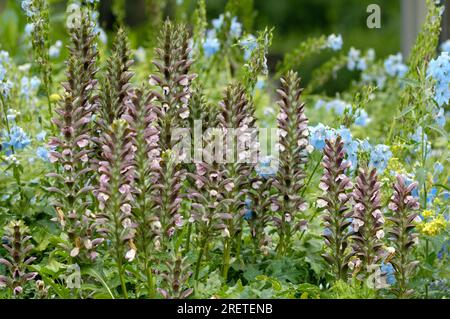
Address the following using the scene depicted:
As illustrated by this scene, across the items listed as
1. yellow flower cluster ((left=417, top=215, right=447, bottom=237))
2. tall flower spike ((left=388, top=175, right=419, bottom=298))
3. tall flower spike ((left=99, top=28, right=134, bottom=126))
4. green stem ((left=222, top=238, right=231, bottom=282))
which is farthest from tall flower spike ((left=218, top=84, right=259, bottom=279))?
yellow flower cluster ((left=417, top=215, right=447, bottom=237))

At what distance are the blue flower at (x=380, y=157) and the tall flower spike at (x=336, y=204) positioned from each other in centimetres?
49

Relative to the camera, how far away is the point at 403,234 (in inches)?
121

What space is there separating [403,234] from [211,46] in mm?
2412

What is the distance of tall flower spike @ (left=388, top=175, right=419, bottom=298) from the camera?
305 centimetres

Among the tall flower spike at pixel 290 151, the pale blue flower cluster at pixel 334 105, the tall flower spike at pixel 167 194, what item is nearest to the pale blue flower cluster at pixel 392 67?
the pale blue flower cluster at pixel 334 105

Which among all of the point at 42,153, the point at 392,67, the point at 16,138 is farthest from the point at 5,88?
the point at 392,67

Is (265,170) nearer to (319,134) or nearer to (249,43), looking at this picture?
(319,134)

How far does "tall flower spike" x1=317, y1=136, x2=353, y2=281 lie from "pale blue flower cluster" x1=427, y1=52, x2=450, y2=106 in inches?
24.8

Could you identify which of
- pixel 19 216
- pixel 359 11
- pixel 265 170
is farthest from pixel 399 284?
pixel 359 11

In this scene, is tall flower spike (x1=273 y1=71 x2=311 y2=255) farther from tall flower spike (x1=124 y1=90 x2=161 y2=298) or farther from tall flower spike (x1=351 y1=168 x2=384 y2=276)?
tall flower spike (x1=124 y1=90 x2=161 y2=298)

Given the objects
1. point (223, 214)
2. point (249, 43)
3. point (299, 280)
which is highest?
point (249, 43)

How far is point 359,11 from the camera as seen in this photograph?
14133 millimetres

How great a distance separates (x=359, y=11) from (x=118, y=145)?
11.8m

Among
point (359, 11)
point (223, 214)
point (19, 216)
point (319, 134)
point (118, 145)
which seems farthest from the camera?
point (359, 11)
